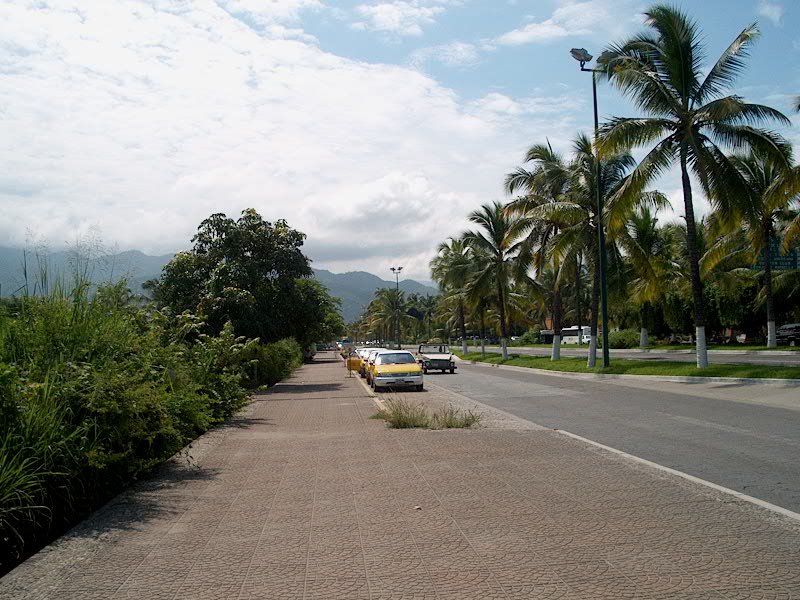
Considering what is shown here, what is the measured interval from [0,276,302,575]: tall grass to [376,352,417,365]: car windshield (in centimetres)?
1520

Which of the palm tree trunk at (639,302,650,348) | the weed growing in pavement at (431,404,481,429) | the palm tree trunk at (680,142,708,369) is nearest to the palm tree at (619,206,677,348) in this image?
the palm tree trunk at (639,302,650,348)

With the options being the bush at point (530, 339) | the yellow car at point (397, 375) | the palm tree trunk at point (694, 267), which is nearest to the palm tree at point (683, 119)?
the palm tree trunk at point (694, 267)

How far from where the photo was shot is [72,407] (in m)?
7.62

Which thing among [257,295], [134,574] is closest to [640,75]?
[257,295]

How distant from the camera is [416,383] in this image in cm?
2600

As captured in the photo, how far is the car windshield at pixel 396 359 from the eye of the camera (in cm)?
2715

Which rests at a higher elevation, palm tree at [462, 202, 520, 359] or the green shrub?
palm tree at [462, 202, 520, 359]

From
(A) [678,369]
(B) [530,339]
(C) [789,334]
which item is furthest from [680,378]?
(B) [530,339]

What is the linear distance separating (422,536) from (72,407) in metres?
4.02

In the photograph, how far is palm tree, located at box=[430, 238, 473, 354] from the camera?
51.2 m

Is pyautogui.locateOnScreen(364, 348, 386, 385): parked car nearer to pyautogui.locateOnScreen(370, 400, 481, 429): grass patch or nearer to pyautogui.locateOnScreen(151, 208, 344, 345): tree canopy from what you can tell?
pyautogui.locateOnScreen(151, 208, 344, 345): tree canopy

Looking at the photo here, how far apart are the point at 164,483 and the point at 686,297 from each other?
48543 millimetres

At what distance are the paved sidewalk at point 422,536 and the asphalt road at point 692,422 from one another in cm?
106

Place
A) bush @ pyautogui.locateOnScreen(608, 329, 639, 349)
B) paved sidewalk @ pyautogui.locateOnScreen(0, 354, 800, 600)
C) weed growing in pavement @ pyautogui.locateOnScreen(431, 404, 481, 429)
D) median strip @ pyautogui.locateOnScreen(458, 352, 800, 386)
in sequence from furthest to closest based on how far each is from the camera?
1. bush @ pyautogui.locateOnScreen(608, 329, 639, 349)
2. median strip @ pyautogui.locateOnScreen(458, 352, 800, 386)
3. weed growing in pavement @ pyautogui.locateOnScreen(431, 404, 481, 429)
4. paved sidewalk @ pyautogui.locateOnScreen(0, 354, 800, 600)
